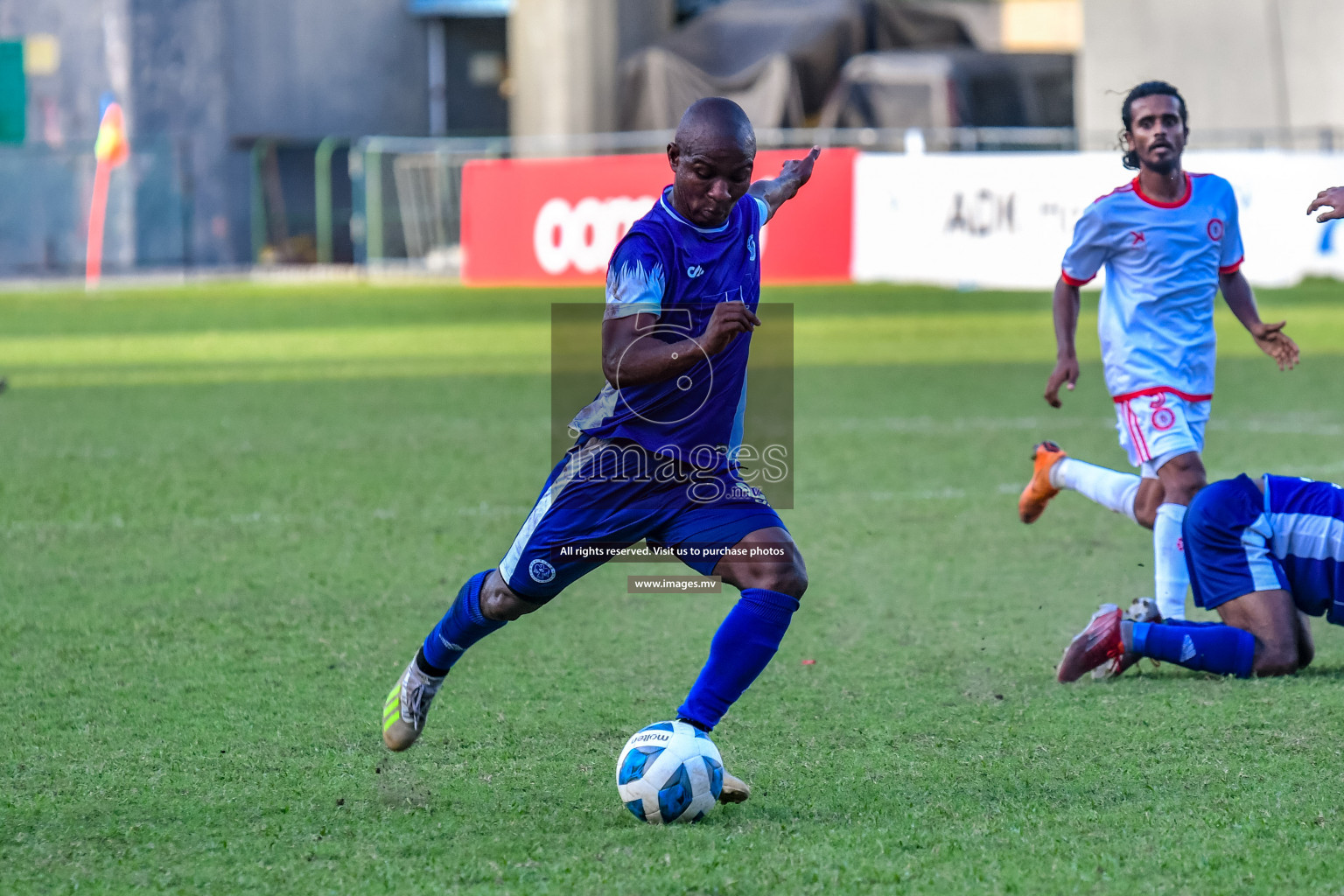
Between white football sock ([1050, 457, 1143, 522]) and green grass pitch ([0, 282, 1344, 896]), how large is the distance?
1.33ft

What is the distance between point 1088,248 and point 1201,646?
1.48m

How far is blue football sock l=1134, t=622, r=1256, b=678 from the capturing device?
507 cm

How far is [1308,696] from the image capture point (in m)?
4.83

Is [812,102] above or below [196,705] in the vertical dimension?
above

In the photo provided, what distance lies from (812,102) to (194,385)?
65.1 feet

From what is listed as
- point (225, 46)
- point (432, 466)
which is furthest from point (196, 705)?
point (225, 46)

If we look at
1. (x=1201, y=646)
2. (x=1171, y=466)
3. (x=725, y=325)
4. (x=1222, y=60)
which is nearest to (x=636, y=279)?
(x=725, y=325)

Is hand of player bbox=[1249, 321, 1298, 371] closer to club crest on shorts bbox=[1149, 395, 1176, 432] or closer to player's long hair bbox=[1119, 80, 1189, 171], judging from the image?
club crest on shorts bbox=[1149, 395, 1176, 432]

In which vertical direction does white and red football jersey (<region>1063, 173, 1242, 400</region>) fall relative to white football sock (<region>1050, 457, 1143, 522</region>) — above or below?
above

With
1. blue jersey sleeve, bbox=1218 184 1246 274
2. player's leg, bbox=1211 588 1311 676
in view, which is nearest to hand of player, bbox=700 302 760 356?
player's leg, bbox=1211 588 1311 676

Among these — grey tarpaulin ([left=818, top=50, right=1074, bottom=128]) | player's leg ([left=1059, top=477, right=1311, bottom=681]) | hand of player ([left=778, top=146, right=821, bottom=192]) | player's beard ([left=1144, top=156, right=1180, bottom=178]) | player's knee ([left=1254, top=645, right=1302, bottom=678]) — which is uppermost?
grey tarpaulin ([left=818, top=50, right=1074, bottom=128])

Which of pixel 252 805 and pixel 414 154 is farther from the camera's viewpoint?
pixel 414 154

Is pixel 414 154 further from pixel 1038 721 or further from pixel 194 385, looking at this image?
pixel 1038 721

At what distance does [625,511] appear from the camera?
Answer: 4113 mm
